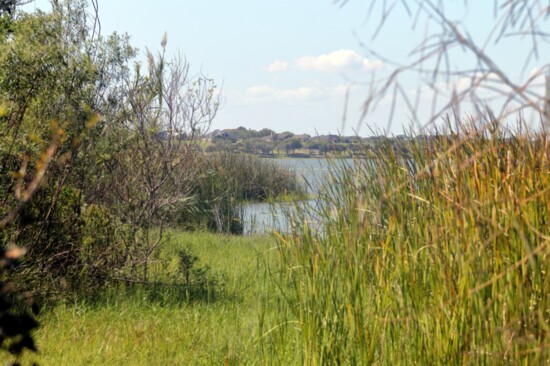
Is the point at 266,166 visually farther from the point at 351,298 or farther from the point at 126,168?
the point at 351,298

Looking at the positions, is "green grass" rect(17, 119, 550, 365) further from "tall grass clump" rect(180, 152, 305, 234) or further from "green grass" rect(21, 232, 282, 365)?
"tall grass clump" rect(180, 152, 305, 234)

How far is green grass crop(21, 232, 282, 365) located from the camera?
18.1ft

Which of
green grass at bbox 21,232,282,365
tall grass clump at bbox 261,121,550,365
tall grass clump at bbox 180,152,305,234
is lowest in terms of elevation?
green grass at bbox 21,232,282,365

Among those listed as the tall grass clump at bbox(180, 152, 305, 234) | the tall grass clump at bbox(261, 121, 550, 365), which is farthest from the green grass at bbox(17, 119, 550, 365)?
the tall grass clump at bbox(180, 152, 305, 234)

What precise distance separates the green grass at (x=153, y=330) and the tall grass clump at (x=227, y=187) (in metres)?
3.64

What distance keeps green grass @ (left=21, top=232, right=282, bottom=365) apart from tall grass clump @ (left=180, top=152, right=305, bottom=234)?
3.64m

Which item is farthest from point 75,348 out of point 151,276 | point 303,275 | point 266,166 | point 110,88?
point 266,166

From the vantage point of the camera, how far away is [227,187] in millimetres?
16094

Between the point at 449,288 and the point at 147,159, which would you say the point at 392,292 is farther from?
the point at 147,159

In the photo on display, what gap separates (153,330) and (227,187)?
10.0m

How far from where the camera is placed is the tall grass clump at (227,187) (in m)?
13.9

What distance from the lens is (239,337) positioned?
5449 mm

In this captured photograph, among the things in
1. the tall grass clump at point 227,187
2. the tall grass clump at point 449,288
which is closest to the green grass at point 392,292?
the tall grass clump at point 449,288

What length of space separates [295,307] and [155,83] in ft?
14.7
